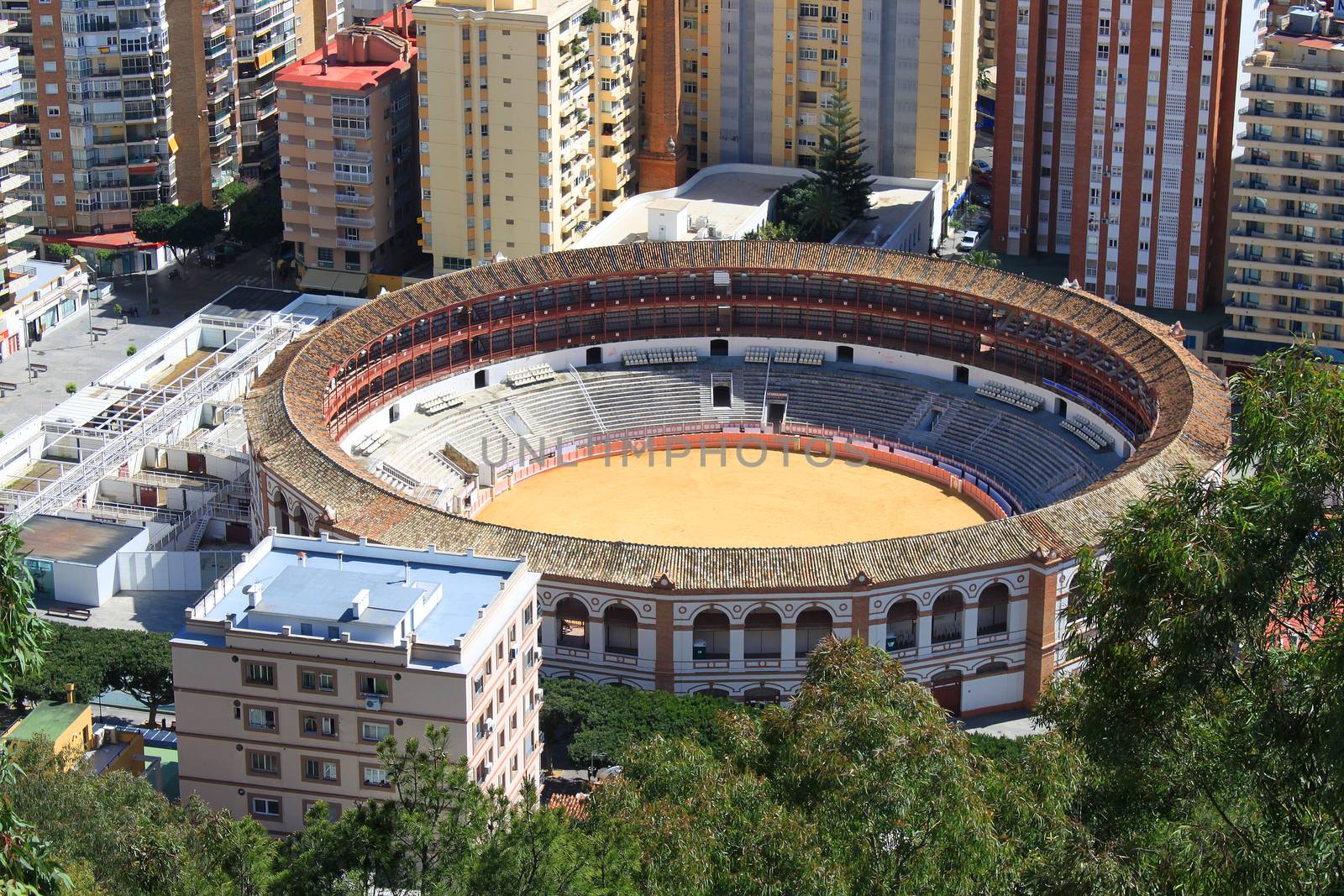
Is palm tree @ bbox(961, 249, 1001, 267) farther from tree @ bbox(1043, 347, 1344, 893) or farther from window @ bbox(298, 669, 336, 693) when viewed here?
tree @ bbox(1043, 347, 1344, 893)

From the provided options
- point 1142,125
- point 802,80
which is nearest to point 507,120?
point 802,80

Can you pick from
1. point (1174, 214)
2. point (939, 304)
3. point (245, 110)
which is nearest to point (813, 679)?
point (939, 304)

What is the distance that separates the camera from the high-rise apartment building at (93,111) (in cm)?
14562

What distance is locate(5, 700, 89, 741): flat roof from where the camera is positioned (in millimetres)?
83312

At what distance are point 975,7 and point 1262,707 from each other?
118 m

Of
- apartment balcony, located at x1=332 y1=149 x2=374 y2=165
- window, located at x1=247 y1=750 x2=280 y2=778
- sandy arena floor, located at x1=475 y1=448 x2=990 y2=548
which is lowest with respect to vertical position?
sandy arena floor, located at x1=475 y1=448 x2=990 y2=548

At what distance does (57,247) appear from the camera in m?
147

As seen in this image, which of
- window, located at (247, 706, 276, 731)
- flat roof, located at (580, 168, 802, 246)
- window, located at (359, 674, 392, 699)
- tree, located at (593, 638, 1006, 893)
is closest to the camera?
tree, located at (593, 638, 1006, 893)

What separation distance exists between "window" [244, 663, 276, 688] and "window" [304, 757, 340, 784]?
Answer: 3022mm

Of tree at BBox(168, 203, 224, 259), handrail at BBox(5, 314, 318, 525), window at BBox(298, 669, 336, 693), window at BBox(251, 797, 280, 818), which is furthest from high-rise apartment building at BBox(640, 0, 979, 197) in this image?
window at BBox(251, 797, 280, 818)

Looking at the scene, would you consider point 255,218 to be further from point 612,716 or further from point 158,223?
point 612,716

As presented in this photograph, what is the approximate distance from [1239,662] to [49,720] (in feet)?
181

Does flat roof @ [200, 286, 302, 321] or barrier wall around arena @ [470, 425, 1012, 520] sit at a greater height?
flat roof @ [200, 286, 302, 321]

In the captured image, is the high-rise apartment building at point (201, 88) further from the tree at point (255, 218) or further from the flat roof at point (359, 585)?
the flat roof at point (359, 585)
